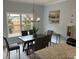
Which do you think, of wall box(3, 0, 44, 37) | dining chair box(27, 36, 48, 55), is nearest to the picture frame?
wall box(3, 0, 44, 37)

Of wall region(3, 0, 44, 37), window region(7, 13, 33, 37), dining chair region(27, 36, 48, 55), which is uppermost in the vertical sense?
wall region(3, 0, 44, 37)

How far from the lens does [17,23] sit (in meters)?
6.46

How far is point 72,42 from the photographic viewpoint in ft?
15.5

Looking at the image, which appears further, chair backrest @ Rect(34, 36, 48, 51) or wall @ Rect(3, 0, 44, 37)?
wall @ Rect(3, 0, 44, 37)

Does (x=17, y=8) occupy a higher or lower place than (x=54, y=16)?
higher

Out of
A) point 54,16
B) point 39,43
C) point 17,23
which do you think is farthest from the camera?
point 17,23

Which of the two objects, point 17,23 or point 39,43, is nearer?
point 39,43

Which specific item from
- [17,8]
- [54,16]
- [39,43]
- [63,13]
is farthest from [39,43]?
[17,8]

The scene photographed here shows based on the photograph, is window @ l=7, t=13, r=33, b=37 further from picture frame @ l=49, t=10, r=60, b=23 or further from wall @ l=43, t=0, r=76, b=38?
wall @ l=43, t=0, r=76, b=38

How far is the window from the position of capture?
Result: 613cm

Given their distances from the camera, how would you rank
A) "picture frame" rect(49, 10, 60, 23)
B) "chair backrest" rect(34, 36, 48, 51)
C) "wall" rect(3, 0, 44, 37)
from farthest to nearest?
"picture frame" rect(49, 10, 60, 23), "wall" rect(3, 0, 44, 37), "chair backrest" rect(34, 36, 48, 51)

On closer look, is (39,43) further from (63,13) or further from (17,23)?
(17,23)

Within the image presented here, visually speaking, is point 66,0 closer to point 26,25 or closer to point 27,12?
point 27,12

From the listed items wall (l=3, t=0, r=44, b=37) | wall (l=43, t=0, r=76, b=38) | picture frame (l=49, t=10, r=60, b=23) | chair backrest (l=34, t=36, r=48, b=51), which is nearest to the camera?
chair backrest (l=34, t=36, r=48, b=51)
